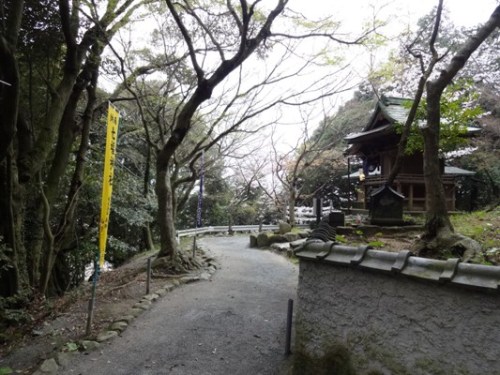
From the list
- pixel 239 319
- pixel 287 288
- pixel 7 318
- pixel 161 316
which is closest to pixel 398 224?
pixel 287 288

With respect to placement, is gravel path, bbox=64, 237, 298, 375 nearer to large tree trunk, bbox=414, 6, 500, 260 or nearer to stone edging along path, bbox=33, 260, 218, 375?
Result: stone edging along path, bbox=33, 260, 218, 375

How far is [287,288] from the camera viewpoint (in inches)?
307

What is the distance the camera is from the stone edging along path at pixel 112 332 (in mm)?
4070

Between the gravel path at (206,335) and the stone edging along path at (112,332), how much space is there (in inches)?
4.3

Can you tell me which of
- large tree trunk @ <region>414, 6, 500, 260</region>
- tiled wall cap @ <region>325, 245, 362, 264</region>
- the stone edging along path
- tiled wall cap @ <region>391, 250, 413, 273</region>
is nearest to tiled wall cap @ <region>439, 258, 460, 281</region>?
tiled wall cap @ <region>391, 250, 413, 273</region>

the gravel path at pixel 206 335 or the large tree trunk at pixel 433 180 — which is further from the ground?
the large tree trunk at pixel 433 180

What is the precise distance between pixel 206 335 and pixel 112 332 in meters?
1.42

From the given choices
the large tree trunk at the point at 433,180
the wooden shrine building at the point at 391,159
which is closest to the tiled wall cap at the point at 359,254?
the large tree trunk at the point at 433,180

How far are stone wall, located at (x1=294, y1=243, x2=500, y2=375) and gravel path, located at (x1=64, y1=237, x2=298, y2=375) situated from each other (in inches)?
44.9

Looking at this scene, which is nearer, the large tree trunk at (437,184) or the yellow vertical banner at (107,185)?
the large tree trunk at (437,184)

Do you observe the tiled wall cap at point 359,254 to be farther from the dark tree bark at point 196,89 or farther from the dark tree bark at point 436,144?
the dark tree bark at point 196,89

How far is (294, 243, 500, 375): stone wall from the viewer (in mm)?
2293

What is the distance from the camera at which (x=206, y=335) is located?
5.17 m

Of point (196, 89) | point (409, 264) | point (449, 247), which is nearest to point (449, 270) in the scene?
point (409, 264)
